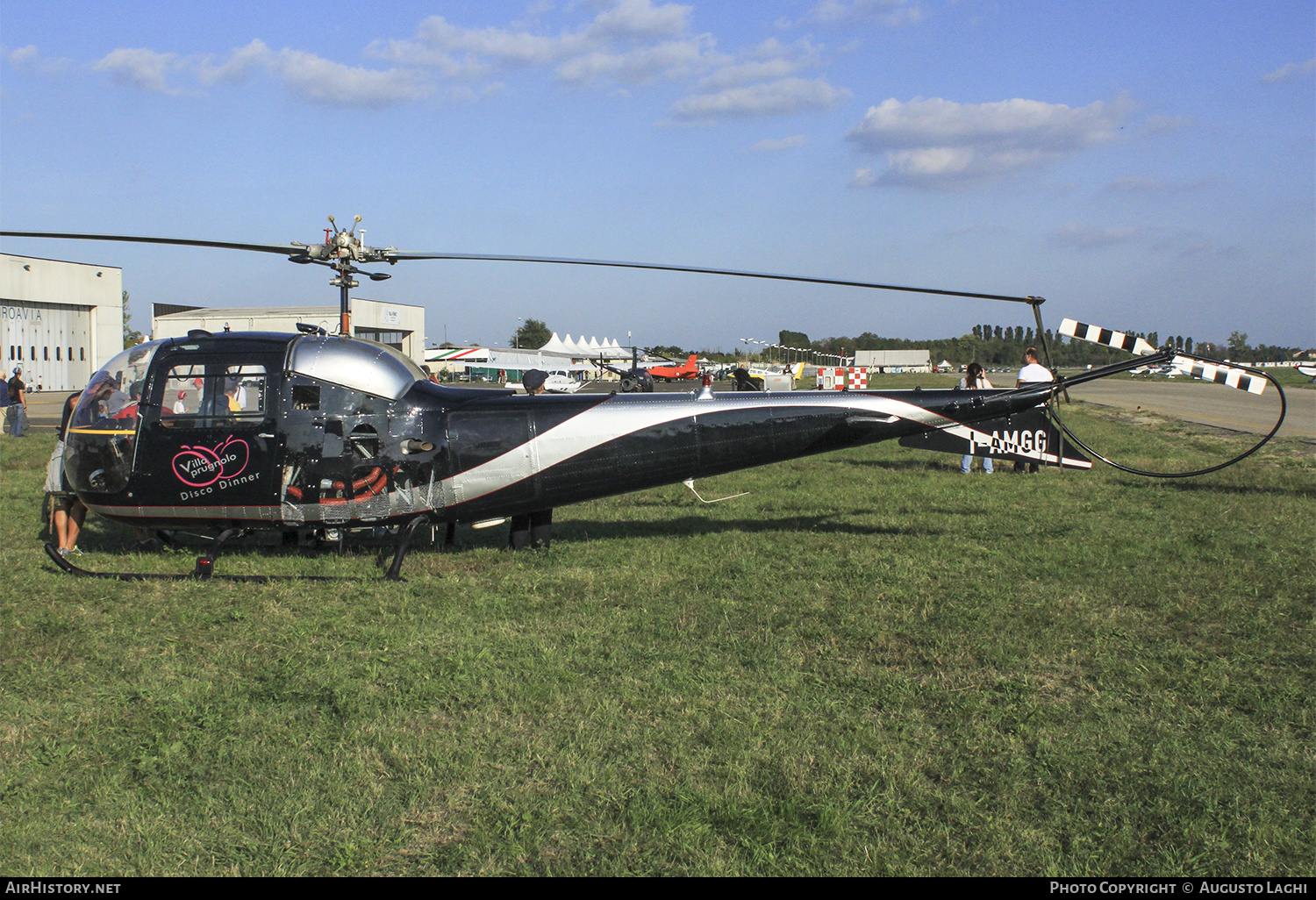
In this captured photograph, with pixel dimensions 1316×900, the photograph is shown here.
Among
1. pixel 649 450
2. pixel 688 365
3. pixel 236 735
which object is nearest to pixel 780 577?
pixel 649 450

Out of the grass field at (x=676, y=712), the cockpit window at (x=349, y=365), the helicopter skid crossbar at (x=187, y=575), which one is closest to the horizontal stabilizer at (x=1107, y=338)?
the grass field at (x=676, y=712)

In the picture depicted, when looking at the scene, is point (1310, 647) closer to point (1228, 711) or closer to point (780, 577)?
point (1228, 711)

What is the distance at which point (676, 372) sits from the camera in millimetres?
59781

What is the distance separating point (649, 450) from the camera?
24.1 ft

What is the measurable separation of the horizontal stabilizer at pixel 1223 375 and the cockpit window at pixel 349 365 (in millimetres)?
7116

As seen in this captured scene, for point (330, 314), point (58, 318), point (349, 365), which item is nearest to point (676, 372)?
point (330, 314)

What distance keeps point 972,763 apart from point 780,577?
A: 3107mm

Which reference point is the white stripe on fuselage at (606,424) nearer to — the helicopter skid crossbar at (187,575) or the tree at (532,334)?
the helicopter skid crossbar at (187,575)

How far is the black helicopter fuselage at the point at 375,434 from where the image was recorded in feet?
22.9

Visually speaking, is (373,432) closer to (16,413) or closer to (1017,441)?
(1017,441)

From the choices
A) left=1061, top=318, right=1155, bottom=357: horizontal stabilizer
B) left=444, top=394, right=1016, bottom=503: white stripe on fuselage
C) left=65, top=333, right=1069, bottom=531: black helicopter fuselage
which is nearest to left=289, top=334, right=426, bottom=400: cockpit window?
left=65, top=333, right=1069, bottom=531: black helicopter fuselage

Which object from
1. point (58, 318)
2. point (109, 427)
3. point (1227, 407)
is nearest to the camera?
point (109, 427)

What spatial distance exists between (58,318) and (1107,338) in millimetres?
57900

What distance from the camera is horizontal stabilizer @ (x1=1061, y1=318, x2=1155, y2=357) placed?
789 centimetres
